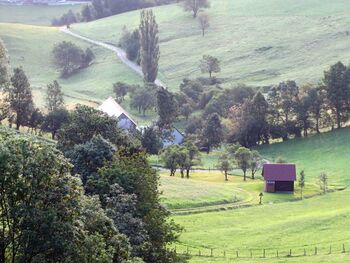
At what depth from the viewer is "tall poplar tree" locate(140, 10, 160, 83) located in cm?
14912

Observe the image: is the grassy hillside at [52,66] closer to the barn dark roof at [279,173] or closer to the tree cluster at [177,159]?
the tree cluster at [177,159]

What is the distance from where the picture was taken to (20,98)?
104750 millimetres

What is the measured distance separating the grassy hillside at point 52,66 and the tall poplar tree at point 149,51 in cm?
540

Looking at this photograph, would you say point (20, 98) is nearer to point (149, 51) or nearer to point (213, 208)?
point (213, 208)

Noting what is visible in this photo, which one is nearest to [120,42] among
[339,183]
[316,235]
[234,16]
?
[234,16]

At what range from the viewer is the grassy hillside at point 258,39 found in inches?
5866

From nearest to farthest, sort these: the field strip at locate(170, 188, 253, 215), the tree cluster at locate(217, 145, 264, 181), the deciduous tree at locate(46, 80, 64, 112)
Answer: the field strip at locate(170, 188, 253, 215) < the tree cluster at locate(217, 145, 264, 181) < the deciduous tree at locate(46, 80, 64, 112)

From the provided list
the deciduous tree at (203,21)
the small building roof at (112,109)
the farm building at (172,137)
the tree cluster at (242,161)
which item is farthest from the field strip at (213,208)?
the deciduous tree at (203,21)

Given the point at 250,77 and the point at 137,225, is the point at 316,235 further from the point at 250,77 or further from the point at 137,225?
the point at 250,77

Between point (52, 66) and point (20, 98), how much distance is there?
65.9 m

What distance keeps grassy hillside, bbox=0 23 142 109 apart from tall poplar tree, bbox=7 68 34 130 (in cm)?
2742

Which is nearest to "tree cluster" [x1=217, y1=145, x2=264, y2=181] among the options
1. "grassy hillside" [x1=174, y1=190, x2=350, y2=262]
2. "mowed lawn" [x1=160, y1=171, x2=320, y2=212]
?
"mowed lawn" [x1=160, y1=171, x2=320, y2=212]

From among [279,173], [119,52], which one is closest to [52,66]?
[119,52]

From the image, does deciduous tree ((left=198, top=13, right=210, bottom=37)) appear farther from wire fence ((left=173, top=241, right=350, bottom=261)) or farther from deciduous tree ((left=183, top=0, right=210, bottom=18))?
wire fence ((left=173, top=241, right=350, bottom=261))
